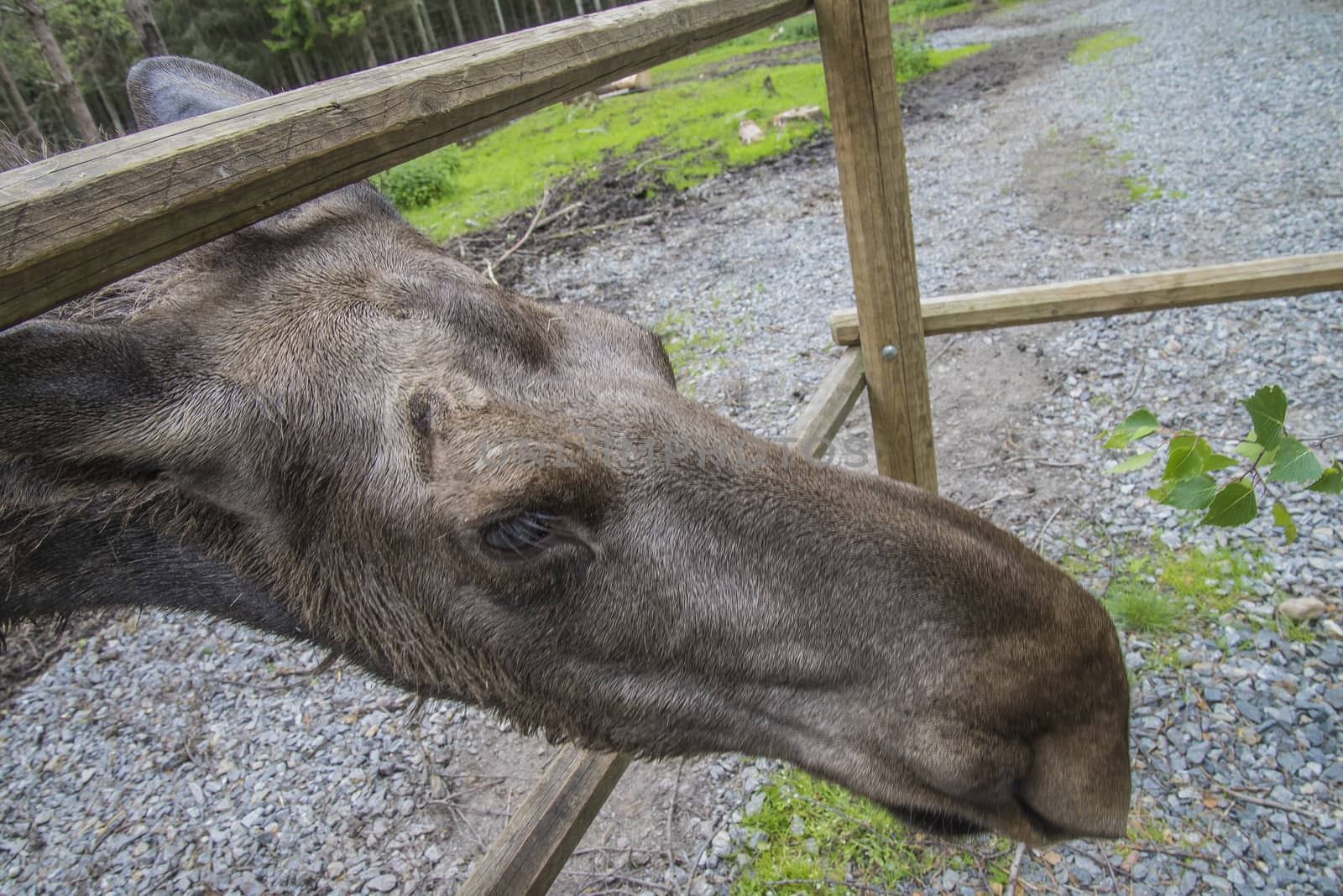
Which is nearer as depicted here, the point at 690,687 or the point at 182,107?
the point at 690,687

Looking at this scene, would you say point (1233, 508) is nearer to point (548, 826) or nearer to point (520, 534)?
point (520, 534)

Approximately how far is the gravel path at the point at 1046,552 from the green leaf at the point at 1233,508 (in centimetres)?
192

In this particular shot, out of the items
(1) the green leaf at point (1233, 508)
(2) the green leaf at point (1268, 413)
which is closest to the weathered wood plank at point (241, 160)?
(2) the green leaf at point (1268, 413)

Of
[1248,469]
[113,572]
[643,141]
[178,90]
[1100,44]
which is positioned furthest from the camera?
[1100,44]

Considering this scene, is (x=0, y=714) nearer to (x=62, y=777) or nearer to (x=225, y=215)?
(x=62, y=777)

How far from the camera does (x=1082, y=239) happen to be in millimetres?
9203

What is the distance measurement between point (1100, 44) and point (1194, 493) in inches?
815

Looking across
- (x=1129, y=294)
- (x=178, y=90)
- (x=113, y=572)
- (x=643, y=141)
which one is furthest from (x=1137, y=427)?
(x=643, y=141)

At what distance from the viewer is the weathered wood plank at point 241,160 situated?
3.79 ft

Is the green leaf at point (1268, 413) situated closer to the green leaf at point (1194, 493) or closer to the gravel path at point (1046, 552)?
the green leaf at point (1194, 493)

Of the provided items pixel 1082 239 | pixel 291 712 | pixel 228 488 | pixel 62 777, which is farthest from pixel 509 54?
pixel 1082 239

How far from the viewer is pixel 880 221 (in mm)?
3359

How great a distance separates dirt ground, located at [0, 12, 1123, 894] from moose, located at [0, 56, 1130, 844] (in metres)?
0.92

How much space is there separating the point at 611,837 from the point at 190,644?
4.01 meters
